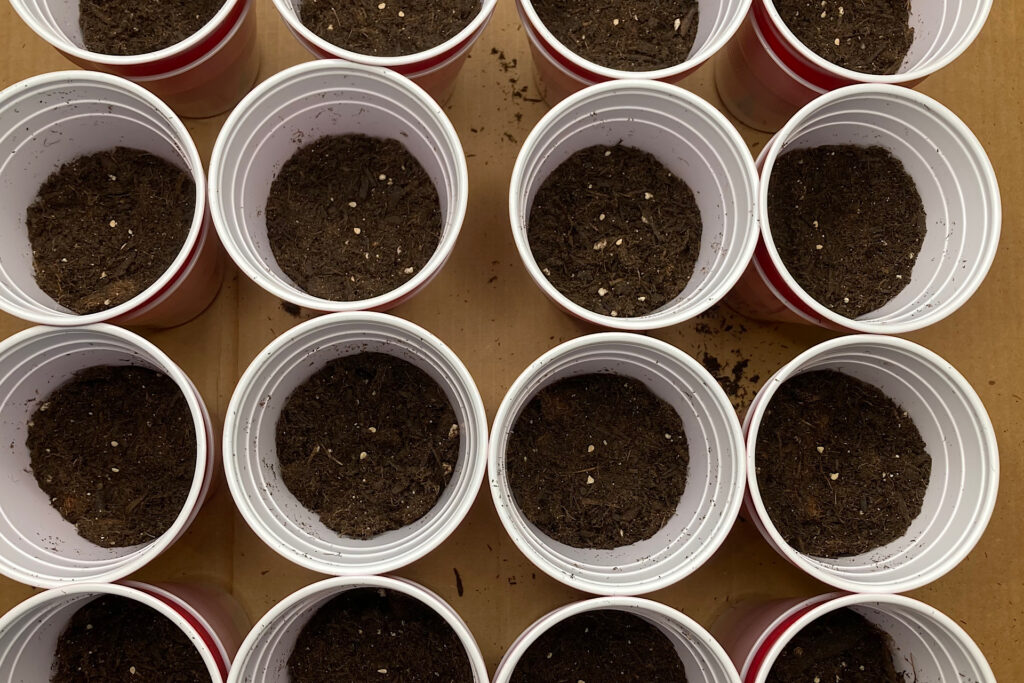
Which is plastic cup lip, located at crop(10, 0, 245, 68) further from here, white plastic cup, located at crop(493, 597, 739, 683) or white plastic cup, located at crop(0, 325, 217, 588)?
white plastic cup, located at crop(493, 597, 739, 683)

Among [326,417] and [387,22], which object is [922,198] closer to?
[387,22]

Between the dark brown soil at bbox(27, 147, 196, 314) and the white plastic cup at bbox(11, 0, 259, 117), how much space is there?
0.50 feet

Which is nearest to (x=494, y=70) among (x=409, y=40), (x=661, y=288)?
(x=409, y=40)

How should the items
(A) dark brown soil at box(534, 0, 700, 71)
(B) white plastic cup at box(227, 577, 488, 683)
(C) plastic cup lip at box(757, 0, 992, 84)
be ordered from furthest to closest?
(A) dark brown soil at box(534, 0, 700, 71)
(C) plastic cup lip at box(757, 0, 992, 84)
(B) white plastic cup at box(227, 577, 488, 683)

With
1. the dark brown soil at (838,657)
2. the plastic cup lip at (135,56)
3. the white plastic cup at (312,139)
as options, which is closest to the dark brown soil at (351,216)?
the white plastic cup at (312,139)

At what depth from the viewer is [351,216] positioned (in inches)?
52.0

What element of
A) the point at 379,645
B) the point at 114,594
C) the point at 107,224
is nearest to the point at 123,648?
the point at 114,594

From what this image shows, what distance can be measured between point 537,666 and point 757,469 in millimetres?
543

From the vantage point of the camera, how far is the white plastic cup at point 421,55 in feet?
3.83

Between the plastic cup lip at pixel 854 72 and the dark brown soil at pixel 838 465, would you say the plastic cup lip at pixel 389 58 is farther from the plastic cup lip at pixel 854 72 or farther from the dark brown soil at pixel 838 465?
the dark brown soil at pixel 838 465

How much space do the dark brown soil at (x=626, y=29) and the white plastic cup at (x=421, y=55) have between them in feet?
0.57

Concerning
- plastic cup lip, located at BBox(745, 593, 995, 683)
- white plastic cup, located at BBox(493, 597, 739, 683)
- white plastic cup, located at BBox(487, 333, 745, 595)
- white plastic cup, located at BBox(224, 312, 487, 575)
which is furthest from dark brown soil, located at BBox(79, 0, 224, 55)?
plastic cup lip, located at BBox(745, 593, 995, 683)

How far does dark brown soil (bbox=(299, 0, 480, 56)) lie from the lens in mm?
1314

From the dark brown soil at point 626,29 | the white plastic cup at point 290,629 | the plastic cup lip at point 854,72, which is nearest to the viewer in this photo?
the white plastic cup at point 290,629
